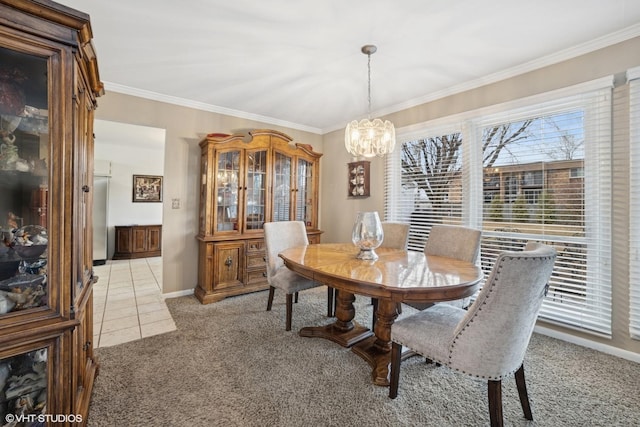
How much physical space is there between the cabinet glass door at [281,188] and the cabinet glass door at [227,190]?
1.72 ft

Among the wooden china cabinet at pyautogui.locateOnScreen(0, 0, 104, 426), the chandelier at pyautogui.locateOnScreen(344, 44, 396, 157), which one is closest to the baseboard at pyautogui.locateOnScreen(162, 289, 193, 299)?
the wooden china cabinet at pyautogui.locateOnScreen(0, 0, 104, 426)

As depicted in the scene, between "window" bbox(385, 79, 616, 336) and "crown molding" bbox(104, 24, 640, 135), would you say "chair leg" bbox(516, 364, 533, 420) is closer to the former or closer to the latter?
"window" bbox(385, 79, 616, 336)

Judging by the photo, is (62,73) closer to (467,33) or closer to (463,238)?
(467,33)

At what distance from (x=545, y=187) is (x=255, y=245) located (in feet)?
10.4

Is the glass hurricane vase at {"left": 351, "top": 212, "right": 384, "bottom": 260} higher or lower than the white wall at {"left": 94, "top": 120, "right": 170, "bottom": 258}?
lower

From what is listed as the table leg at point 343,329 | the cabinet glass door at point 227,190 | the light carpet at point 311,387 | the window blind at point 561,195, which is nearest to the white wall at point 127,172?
the cabinet glass door at point 227,190

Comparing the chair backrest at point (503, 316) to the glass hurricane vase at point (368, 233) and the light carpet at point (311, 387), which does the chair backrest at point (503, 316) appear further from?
the glass hurricane vase at point (368, 233)

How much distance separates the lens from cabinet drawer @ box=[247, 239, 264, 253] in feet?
11.8

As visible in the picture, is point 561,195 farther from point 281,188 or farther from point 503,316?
point 281,188

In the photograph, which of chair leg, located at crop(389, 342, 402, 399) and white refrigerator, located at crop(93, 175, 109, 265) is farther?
white refrigerator, located at crop(93, 175, 109, 265)

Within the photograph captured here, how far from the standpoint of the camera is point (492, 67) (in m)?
2.63

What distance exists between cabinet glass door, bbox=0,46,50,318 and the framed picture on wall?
5.95 meters

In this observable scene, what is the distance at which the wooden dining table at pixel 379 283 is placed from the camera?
1492mm

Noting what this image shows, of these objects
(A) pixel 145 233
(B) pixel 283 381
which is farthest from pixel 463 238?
(A) pixel 145 233
